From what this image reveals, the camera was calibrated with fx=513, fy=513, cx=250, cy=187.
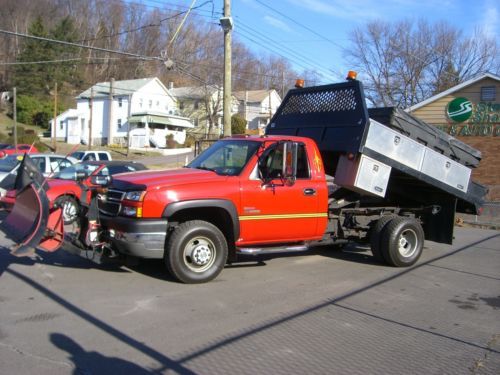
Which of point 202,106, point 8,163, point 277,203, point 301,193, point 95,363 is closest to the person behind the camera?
point 95,363

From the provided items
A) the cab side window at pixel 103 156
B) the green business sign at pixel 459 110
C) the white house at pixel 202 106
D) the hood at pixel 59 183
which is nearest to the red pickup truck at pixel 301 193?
the hood at pixel 59 183

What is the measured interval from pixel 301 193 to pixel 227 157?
48.6 inches

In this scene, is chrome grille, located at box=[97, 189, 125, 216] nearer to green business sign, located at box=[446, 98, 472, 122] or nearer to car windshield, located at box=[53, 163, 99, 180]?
car windshield, located at box=[53, 163, 99, 180]

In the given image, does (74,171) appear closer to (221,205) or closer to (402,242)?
(221,205)

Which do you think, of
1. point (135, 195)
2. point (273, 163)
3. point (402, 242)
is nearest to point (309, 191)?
point (273, 163)

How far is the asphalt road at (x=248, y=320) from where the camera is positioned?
4398 mm

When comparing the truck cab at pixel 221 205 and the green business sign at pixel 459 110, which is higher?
the green business sign at pixel 459 110

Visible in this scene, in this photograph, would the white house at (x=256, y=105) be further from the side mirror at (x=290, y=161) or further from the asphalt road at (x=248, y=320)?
the asphalt road at (x=248, y=320)

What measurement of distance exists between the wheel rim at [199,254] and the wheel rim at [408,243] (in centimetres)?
354

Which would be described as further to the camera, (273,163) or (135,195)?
(273,163)

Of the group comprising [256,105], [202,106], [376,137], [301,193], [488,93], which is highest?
[256,105]

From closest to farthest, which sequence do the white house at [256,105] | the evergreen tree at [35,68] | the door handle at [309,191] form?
the door handle at [309,191], the evergreen tree at [35,68], the white house at [256,105]

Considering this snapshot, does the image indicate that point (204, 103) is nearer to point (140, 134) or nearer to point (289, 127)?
point (140, 134)

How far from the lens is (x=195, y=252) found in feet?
22.4
